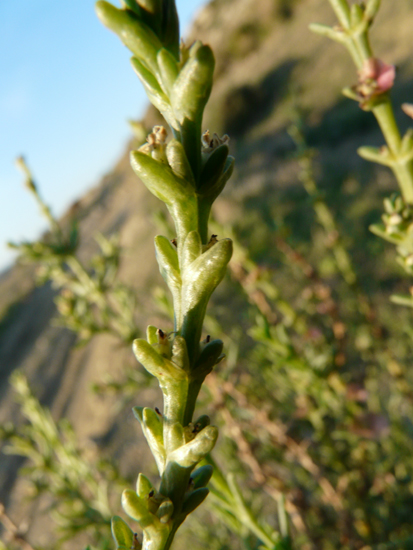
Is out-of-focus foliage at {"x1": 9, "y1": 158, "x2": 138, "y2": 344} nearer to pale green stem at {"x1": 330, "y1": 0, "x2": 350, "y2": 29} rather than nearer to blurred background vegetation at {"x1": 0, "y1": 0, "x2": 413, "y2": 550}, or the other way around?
blurred background vegetation at {"x1": 0, "y1": 0, "x2": 413, "y2": 550}

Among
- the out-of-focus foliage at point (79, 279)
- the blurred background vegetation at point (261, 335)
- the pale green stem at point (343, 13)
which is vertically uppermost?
the pale green stem at point (343, 13)

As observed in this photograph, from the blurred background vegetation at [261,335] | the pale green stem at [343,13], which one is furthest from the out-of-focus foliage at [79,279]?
the pale green stem at [343,13]

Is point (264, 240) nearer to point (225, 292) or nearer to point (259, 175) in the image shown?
point (225, 292)

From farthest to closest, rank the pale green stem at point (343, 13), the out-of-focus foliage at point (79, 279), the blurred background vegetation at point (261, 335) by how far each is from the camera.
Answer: the out-of-focus foliage at point (79, 279)
the blurred background vegetation at point (261, 335)
the pale green stem at point (343, 13)

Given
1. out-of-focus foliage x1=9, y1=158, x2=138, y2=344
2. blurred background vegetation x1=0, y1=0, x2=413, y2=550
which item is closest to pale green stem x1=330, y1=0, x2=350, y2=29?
blurred background vegetation x1=0, y1=0, x2=413, y2=550

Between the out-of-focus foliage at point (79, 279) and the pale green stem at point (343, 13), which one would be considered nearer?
the pale green stem at point (343, 13)

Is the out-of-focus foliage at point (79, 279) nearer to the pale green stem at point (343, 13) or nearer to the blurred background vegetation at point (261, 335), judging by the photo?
the blurred background vegetation at point (261, 335)

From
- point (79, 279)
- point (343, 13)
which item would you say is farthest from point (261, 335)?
point (79, 279)

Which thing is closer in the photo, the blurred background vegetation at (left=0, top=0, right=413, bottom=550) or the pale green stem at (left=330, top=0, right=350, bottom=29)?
the pale green stem at (left=330, top=0, right=350, bottom=29)

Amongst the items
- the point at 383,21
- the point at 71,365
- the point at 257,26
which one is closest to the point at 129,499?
the point at 71,365
